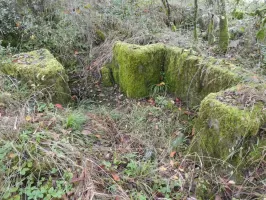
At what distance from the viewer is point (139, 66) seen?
3689 mm

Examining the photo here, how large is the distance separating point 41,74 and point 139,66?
1407 millimetres

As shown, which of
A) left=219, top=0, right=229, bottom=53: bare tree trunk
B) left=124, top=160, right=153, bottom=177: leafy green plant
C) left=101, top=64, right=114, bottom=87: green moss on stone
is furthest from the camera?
left=101, top=64, right=114, bottom=87: green moss on stone

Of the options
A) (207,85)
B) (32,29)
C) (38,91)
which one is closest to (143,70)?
(207,85)

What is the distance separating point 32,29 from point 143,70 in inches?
95.6

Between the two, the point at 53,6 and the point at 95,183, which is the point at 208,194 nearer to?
the point at 95,183

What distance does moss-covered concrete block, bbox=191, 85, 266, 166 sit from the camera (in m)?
2.10

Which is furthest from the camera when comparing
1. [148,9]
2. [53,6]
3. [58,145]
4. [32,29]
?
[148,9]

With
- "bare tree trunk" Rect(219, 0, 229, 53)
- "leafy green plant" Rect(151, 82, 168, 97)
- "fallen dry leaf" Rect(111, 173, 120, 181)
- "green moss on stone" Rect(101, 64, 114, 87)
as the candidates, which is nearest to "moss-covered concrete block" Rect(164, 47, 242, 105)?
"leafy green plant" Rect(151, 82, 168, 97)

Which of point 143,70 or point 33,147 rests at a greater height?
point 143,70

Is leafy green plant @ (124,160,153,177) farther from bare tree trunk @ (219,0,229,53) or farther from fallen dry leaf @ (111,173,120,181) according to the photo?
bare tree trunk @ (219,0,229,53)

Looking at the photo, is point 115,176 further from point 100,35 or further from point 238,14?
point 238,14

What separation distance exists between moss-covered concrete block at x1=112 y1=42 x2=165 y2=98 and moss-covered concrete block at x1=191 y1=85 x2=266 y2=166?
56.5 inches

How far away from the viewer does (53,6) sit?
5.13 meters

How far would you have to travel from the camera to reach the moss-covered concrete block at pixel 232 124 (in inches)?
82.7
